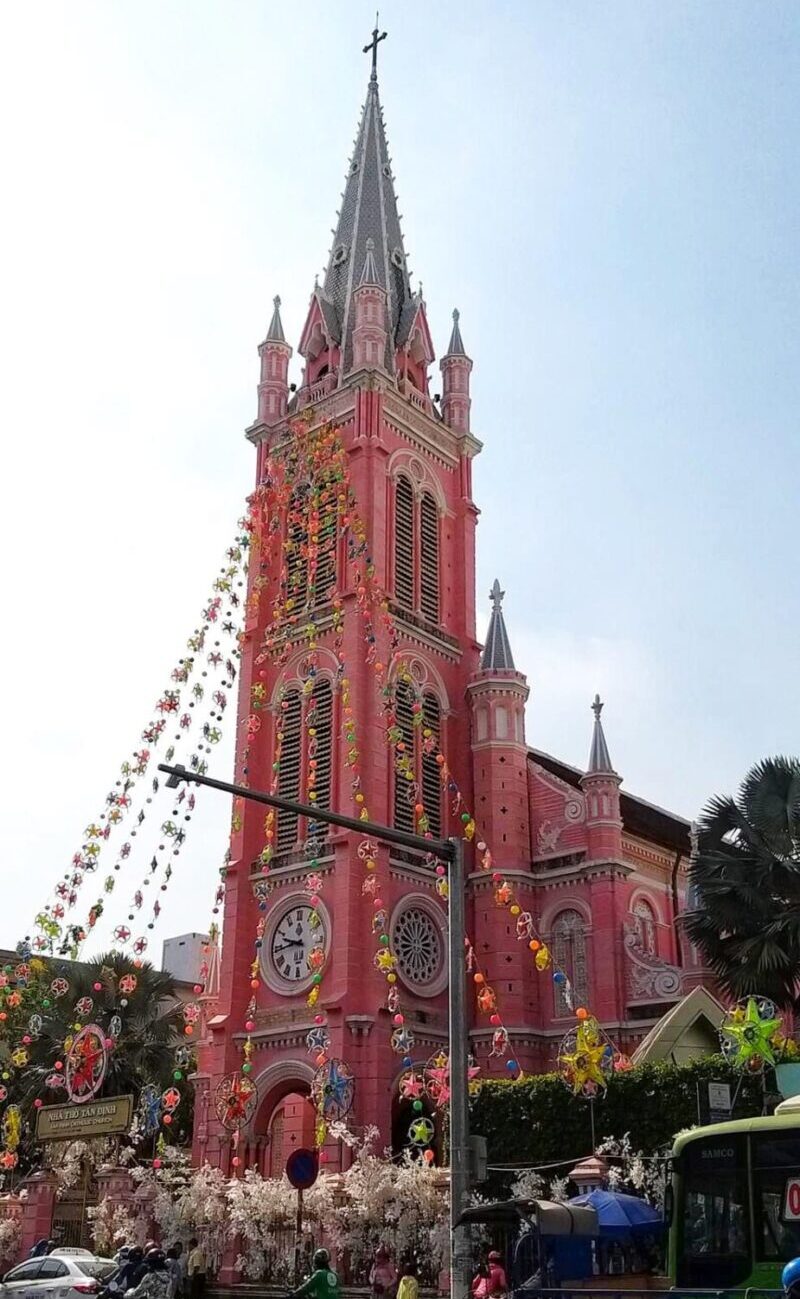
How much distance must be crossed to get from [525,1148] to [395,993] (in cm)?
625

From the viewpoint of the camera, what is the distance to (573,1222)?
16.2m

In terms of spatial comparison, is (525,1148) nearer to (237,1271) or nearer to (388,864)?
(237,1271)

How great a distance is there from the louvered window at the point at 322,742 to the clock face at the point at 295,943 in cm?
223

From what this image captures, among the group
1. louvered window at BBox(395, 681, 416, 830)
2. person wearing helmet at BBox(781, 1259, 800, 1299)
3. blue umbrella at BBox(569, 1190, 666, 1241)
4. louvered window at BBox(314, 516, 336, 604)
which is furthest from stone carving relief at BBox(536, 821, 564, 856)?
person wearing helmet at BBox(781, 1259, 800, 1299)

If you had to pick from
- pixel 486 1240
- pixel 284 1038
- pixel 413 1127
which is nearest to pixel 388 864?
pixel 284 1038

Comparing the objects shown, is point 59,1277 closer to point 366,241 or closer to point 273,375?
point 273,375

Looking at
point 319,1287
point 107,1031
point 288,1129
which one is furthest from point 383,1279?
point 107,1031

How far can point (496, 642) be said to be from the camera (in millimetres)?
40469

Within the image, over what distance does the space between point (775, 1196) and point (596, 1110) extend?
13.8 metres

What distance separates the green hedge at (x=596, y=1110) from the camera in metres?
24.8

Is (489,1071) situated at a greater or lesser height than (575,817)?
lesser

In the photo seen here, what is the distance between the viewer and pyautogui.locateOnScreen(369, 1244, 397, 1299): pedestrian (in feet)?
74.1

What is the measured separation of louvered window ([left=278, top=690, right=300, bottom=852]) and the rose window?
4063 mm

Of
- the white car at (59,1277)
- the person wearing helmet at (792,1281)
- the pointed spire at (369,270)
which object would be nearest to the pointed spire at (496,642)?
the pointed spire at (369,270)
